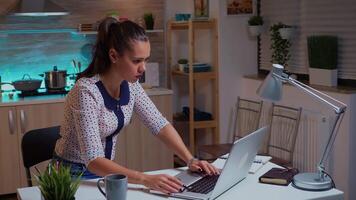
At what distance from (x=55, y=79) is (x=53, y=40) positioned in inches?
16.6

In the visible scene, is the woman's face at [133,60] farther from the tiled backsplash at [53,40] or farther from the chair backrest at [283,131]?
the tiled backsplash at [53,40]

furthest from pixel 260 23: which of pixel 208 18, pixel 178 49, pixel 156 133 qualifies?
pixel 156 133

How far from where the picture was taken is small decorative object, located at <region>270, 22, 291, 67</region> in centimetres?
402

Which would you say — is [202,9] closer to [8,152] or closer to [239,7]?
[239,7]

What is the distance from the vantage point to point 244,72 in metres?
4.50

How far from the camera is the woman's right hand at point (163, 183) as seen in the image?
6.01 feet

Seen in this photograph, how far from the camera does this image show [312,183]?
75.2 inches

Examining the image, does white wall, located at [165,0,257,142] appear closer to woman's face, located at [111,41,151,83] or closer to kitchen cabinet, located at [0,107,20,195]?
kitchen cabinet, located at [0,107,20,195]

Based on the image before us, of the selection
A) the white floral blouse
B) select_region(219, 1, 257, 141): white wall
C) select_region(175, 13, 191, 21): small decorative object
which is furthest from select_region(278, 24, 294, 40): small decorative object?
the white floral blouse

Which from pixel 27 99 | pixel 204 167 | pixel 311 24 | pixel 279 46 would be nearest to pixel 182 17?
pixel 279 46

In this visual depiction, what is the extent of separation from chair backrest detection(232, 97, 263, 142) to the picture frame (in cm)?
75

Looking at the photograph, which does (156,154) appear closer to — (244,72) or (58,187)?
(244,72)

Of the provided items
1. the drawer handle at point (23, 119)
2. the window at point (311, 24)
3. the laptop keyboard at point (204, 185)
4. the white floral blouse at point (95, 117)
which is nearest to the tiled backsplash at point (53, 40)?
the drawer handle at point (23, 119)

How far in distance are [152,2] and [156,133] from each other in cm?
261
